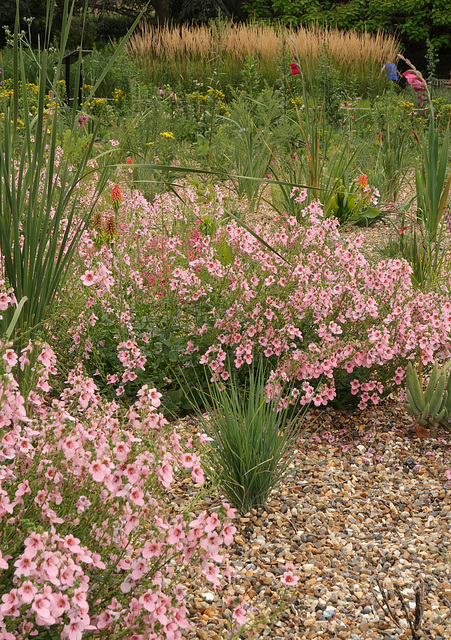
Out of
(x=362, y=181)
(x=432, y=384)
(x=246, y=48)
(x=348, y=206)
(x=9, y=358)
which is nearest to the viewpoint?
(x=9, y=358)

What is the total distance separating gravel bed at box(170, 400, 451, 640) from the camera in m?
1.93

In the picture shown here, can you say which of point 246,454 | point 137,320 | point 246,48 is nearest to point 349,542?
point 246,454

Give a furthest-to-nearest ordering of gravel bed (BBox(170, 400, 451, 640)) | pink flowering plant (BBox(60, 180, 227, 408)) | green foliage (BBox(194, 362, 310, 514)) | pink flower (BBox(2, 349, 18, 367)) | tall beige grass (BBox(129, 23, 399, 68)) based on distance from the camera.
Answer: tall beige grass (BBox(129, 23, 399, 68)) < pink flowering plant (BBox(60, 180, 227, 408)) < green foliage (BBox(194, 362, 310, 514)) < gravel bed (BBox(170, 400, 451, 640)) < pink flower (BBox(2, 349, 18, 367))

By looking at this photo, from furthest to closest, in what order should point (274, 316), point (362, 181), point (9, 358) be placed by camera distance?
1. point (362, 181)
2. point (274, 316)
3. point (9, 358)

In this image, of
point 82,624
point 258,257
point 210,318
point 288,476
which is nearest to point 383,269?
point 258,257

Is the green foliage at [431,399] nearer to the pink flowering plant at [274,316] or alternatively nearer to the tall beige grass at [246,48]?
the pink flowering plant at [274,316]

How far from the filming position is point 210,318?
302cm

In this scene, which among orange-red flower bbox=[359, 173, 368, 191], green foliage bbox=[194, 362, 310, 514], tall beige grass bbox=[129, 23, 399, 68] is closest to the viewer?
green foliage bbox=[194, 362, 310, 514]

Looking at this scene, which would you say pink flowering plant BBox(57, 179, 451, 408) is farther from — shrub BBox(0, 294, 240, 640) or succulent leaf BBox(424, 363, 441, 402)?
shrub BBox(0, 294, 240, 640)

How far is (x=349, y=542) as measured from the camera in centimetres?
229

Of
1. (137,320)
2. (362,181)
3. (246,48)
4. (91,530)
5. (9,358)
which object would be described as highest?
(9,358)

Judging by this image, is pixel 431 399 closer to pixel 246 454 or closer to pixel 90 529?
pixel 246 454

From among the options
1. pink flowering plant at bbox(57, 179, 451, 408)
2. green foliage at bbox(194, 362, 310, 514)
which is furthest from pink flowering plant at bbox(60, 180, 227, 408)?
green foliage at bbox(194, 362, 310, 514)

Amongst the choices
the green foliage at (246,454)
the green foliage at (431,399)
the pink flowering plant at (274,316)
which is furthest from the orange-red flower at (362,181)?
the green foliage at (246,454)
